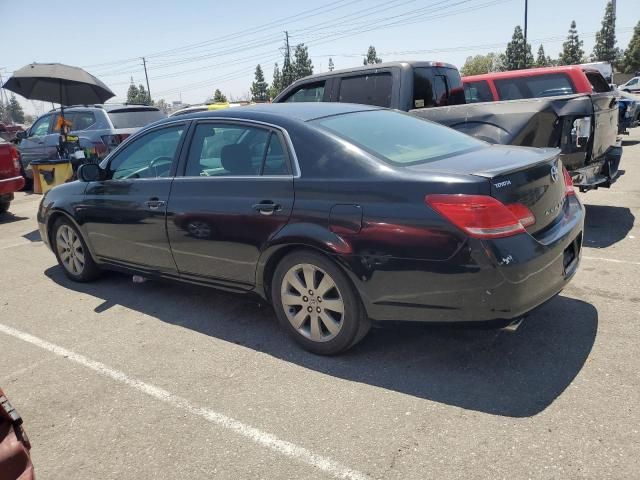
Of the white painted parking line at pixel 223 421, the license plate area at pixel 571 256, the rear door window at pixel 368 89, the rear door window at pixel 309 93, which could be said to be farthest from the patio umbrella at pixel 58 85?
the license plate area at pixel 571 256

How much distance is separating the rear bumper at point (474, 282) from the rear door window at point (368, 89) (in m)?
3.75

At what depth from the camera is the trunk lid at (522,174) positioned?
299 centimetres

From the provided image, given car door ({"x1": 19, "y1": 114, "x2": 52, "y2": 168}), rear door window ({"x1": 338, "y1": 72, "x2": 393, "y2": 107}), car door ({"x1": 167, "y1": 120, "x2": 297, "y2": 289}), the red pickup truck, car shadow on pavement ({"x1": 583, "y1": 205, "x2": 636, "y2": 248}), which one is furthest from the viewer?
car door ({"x1": 19, "y1": 114, "x2": 52, "y2": 168})

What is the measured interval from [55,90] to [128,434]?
913 cm

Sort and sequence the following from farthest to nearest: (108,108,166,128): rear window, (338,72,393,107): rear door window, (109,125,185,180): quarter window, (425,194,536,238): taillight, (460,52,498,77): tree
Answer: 1. (460,52,498,77): tree
2. (108,108,166,128): rear window
3. (338,72,393,107): rear door window
4. (109,125,185,180): quarter window
5. (425,194,536,238): taillight

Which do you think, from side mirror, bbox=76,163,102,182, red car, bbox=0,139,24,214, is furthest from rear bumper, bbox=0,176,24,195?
side mirror, bbox=76,163,102,182

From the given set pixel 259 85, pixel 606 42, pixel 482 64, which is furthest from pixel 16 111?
pixel 606 42

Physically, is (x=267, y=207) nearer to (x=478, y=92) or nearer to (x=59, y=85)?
(x=478, y=92)

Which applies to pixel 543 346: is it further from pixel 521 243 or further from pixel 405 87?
pixel 405 87

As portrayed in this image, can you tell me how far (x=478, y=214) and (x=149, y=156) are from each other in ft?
9.68

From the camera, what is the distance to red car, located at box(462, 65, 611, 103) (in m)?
8.20

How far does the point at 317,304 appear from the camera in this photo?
3.49 meters

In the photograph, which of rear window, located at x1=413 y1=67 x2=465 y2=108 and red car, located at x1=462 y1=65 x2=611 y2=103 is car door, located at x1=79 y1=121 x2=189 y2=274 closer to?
rear window, located at x1=413 y1=67 x2=465 y2=108

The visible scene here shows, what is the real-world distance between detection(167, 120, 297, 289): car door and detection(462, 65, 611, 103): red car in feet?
20.2
